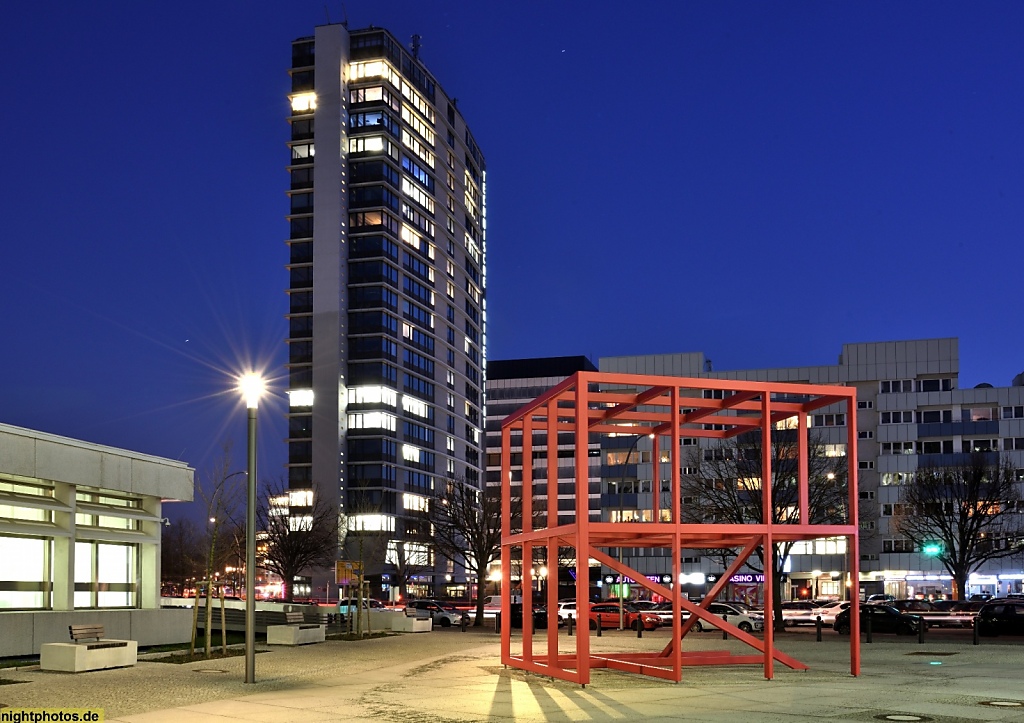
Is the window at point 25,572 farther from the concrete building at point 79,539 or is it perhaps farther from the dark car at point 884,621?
the dark car at point 884,621

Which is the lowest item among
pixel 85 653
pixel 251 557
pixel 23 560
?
pixel 85 653

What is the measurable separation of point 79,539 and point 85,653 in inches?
309

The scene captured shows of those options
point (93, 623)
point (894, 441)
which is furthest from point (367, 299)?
point (93, 623)

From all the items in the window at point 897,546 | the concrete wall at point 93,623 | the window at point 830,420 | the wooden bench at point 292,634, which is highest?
the window at point 830,420

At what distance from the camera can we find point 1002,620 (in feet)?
150

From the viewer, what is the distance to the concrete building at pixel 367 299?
114 meters

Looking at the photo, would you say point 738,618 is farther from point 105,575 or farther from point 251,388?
point 251,388

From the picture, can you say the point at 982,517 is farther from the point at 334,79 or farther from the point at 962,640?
the point at 334,79

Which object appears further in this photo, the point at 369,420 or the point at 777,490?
the point at 369,420

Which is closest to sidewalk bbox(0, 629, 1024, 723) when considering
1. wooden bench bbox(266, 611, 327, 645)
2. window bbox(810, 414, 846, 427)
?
wooden bench bbox(266, 611, 327, 645)

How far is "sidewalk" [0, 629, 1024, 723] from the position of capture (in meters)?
16.9

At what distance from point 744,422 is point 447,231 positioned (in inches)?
4230

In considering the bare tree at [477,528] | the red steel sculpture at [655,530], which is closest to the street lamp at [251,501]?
the red steel sculpture at [655,530]

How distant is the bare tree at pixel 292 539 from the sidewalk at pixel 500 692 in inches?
1859
